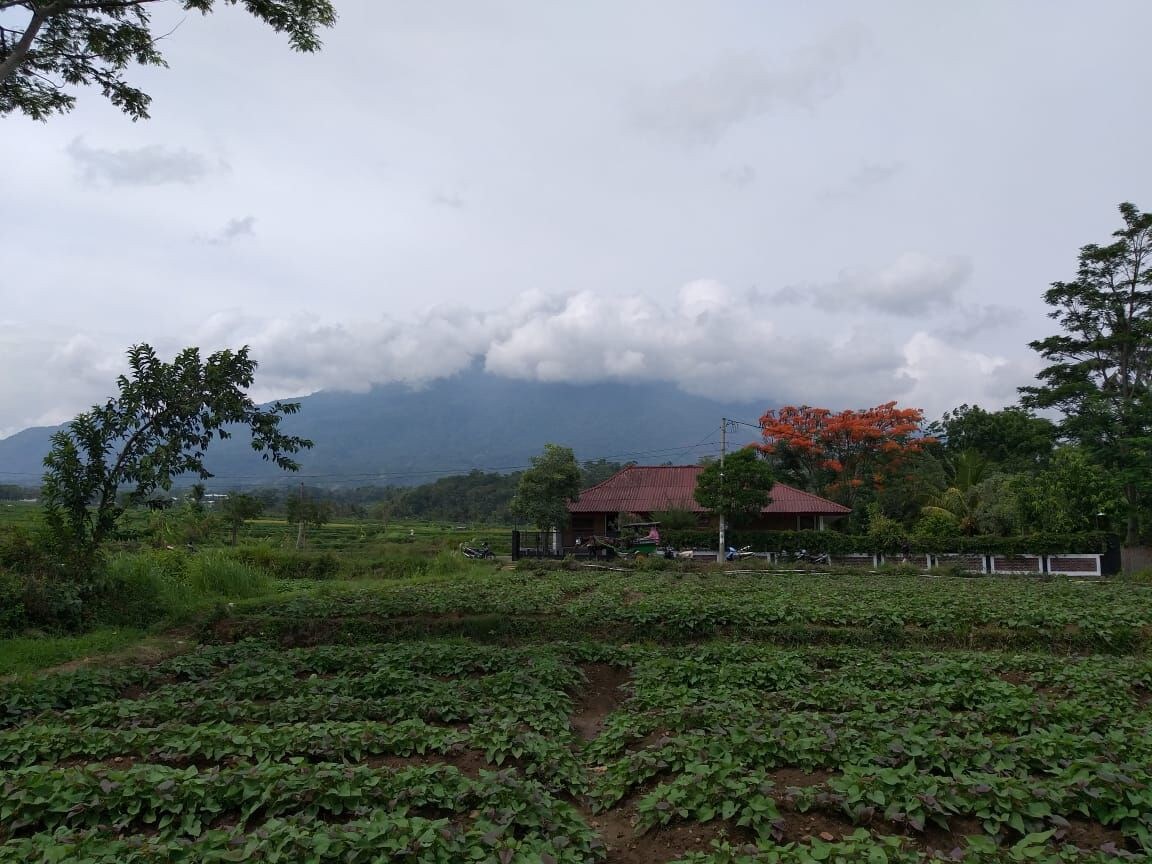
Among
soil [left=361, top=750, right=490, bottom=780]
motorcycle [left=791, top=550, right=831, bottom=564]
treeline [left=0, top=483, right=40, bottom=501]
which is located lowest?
motorcycle [left=791, top=550, right=831, bottom=564]

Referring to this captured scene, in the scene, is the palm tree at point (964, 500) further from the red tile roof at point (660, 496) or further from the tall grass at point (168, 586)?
the tall grass at point (168, 586)

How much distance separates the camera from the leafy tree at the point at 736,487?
98.4ft

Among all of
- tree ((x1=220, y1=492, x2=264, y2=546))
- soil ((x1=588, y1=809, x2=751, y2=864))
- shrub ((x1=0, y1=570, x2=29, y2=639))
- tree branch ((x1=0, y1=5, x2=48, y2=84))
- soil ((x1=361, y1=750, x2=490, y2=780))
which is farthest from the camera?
tree ((x1=220, y1=492, x2=264, y2=546))

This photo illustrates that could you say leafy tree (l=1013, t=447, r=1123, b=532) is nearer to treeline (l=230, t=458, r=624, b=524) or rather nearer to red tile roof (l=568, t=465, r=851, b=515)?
red tile roof (l=568, t=465, r=851, b=515)

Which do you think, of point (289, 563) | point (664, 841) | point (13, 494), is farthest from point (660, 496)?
point (13, 494)

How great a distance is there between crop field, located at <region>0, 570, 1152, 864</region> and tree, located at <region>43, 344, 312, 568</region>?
333cm

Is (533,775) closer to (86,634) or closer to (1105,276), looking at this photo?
(86,634)

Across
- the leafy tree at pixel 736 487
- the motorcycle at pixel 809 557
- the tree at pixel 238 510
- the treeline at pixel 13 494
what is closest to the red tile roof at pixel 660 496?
the leafy tree at pixel 736 487

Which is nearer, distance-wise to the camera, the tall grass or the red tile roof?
the tall grass

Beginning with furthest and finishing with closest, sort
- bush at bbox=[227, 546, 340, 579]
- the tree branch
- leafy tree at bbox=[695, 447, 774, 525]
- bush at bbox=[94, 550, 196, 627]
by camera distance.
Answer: leafy tree at bbox=[695, 447, 774, 525], bush at bbox=[227, 546, 340, 579], bush at bbox=[94, 550, 196, 627], the tree branch

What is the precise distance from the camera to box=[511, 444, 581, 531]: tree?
112 ft

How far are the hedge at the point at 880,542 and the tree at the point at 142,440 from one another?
21.7 m

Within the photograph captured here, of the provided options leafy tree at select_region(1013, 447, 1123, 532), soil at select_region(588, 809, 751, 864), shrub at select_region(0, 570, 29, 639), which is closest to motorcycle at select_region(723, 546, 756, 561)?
leafy tree at select_region(1013, 447, 1123, 532)

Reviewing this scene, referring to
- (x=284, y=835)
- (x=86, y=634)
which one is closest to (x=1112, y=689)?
(x=284, y=835)
